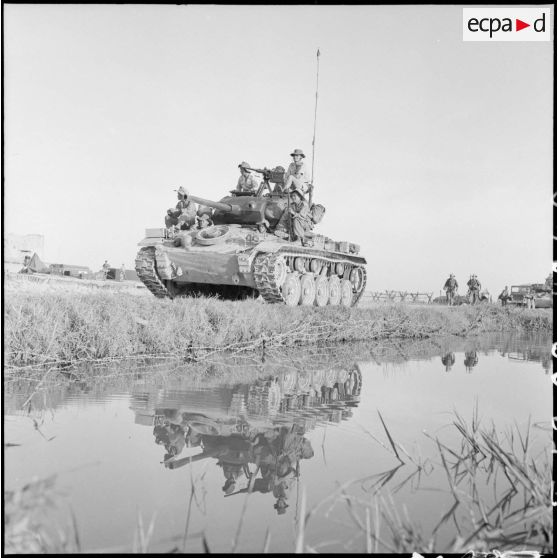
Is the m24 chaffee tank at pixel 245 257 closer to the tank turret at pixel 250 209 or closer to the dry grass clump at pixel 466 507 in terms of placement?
the tank turret at pixel 250 209

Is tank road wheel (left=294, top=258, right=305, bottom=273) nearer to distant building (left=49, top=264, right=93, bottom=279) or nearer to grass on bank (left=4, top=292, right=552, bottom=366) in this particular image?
grass on bank (left=4, top=292, right=552, bottom=366)

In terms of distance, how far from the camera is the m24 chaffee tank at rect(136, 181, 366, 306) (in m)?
13.3

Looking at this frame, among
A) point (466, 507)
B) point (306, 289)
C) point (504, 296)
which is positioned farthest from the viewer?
point (504, 296)

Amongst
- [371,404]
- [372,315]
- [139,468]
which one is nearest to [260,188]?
[372,315]

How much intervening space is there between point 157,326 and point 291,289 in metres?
6.28

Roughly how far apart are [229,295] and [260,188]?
2819 millimetres

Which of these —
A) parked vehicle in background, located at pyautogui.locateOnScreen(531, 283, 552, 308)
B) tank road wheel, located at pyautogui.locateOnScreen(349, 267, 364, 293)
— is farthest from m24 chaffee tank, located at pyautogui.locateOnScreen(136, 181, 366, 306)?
parked vehicle in background, located at pyautogui.locateOnScreen(531, 283, 552, 308)

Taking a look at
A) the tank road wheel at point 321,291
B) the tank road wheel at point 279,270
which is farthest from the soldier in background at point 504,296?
the tank road wheel at point 279,270

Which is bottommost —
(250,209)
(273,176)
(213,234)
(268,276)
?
(268,276)

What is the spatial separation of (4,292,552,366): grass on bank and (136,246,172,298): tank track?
3828 millimetres

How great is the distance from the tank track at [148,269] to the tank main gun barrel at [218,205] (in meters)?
1.48

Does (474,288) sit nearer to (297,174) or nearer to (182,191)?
(297,174)

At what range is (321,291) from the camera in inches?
618

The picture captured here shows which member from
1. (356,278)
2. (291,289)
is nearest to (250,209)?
(291,289)
